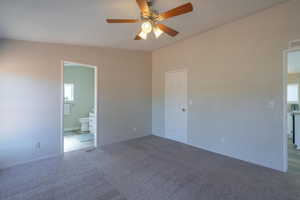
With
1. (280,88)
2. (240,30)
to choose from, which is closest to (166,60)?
(240,30)

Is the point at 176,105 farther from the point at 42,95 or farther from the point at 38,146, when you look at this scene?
the point at 38,146

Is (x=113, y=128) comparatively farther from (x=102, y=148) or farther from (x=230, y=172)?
(x=230, y=172)

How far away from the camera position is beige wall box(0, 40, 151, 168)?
3.06m

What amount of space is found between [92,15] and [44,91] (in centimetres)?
201

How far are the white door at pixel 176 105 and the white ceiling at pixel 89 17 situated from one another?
1425 mm

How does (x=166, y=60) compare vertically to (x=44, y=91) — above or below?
above

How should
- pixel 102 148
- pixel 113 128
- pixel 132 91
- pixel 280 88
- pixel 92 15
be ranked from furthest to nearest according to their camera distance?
pixel 132 91 < pixel 113 128 < pixel 102 148 < pixel 280 88 < pixel 92 15

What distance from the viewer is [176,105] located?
4.72 meters

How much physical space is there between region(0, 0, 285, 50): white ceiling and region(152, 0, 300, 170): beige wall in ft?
1.07

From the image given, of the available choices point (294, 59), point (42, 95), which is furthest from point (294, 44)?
point (42, 95)

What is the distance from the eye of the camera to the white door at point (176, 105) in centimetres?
448

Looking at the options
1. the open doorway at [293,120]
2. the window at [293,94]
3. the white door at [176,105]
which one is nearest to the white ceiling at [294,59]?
the open doorway at [293,120]

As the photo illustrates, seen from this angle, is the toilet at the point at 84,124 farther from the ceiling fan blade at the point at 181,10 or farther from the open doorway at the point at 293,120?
the open doorway at the point at 293,120

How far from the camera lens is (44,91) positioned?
3.43 metres
